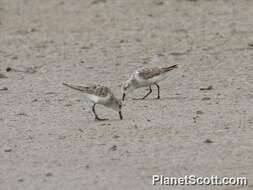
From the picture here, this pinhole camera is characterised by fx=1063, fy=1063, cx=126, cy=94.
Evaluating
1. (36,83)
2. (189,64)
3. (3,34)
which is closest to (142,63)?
(189,64)

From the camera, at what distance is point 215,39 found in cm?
1836

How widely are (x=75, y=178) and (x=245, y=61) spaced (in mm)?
7327

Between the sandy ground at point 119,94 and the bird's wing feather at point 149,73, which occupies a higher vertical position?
the bird's wing feather at point 149,73

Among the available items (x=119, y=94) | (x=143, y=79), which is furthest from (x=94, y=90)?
(x=119, y=94)

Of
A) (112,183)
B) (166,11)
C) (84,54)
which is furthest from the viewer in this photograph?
(166,11)

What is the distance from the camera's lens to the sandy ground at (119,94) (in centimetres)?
984

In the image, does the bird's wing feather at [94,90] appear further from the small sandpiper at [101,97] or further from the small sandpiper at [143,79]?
the small sandpiper at [143,79]

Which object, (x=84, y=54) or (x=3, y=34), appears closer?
(x=84, y=54)

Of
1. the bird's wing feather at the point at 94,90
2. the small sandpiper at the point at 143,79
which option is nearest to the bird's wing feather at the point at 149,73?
the small sandpiper at the point at 143,79

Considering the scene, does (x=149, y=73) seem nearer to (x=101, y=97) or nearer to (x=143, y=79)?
(x=143, y=79)

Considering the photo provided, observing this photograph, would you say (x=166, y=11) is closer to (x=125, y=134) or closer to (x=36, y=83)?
(x=36, y=83)

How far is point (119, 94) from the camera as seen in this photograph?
14.2 metres

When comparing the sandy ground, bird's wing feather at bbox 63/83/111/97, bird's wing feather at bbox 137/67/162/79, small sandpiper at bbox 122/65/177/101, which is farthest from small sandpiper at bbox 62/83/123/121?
bird's wing feather at bbox 137/67/162/79

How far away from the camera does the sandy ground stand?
984cm
